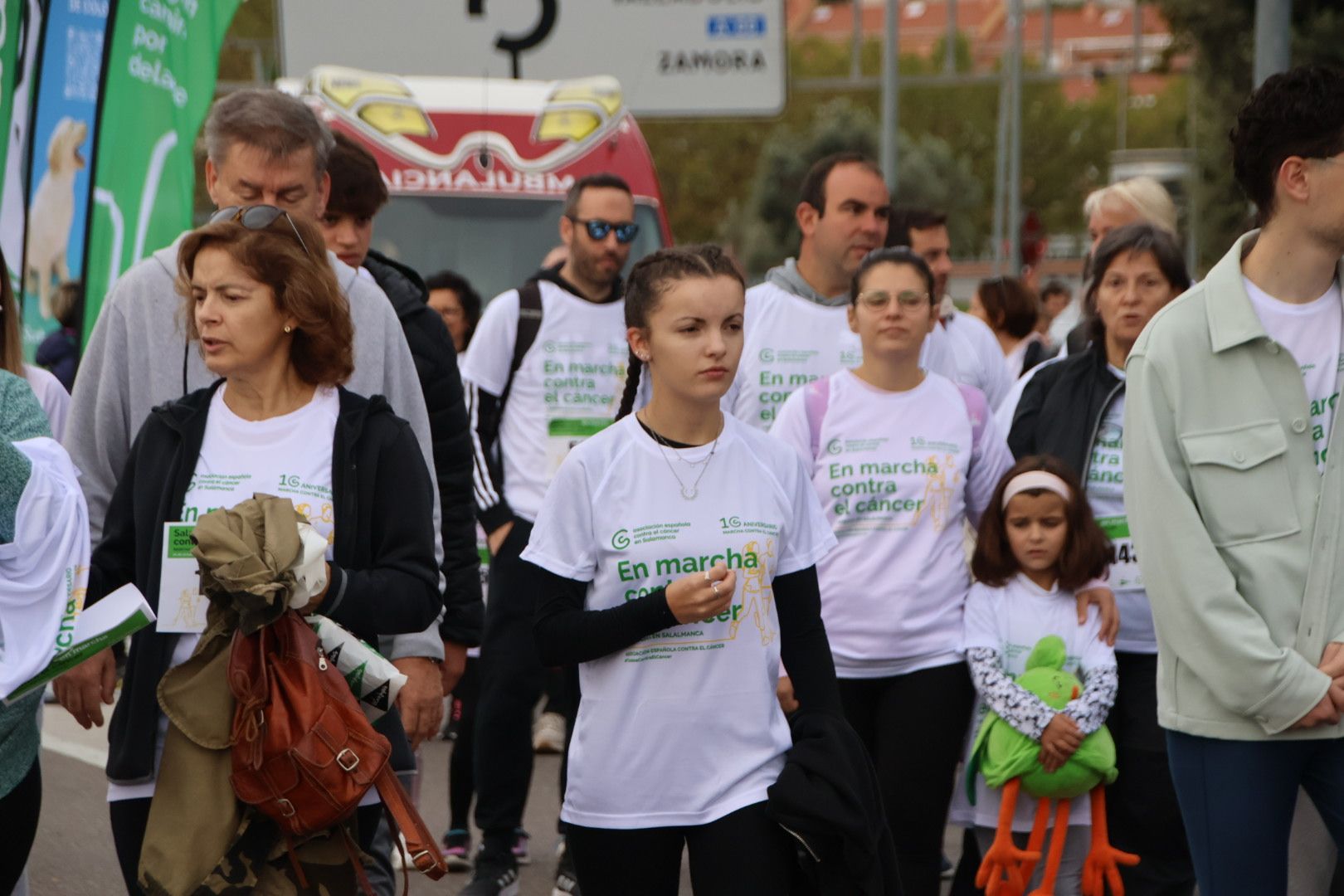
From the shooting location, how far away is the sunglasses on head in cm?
743

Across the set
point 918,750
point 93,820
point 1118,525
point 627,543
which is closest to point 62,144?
point 93,820

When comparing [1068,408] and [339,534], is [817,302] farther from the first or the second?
[339,534]

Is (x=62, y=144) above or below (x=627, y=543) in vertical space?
above

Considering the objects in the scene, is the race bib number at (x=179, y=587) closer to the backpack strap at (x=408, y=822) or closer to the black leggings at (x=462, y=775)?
the backpack strap at (x=408, y=822)

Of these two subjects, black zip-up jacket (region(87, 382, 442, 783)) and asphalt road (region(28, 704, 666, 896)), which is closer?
black zip-up jacket (region(87, 382, 442, 783))

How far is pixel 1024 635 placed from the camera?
18.9ft

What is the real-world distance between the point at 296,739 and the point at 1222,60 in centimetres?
2234

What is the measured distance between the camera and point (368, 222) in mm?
5727

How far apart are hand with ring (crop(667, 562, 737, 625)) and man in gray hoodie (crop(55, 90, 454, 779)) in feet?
2.12

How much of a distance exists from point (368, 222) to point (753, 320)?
4.98 feet

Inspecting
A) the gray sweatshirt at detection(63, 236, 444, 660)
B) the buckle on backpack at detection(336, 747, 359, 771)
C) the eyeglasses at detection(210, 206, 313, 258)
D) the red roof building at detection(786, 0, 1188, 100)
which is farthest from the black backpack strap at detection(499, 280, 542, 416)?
the red roof building at detection(786, 0, 1188, 100)

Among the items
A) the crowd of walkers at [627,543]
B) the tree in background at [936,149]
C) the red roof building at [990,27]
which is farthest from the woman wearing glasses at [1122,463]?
the red roof building at [990,27]

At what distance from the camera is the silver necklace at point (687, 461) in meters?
4.19

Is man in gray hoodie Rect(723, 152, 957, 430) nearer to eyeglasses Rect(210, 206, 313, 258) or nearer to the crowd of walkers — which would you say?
the crowd of walkers
